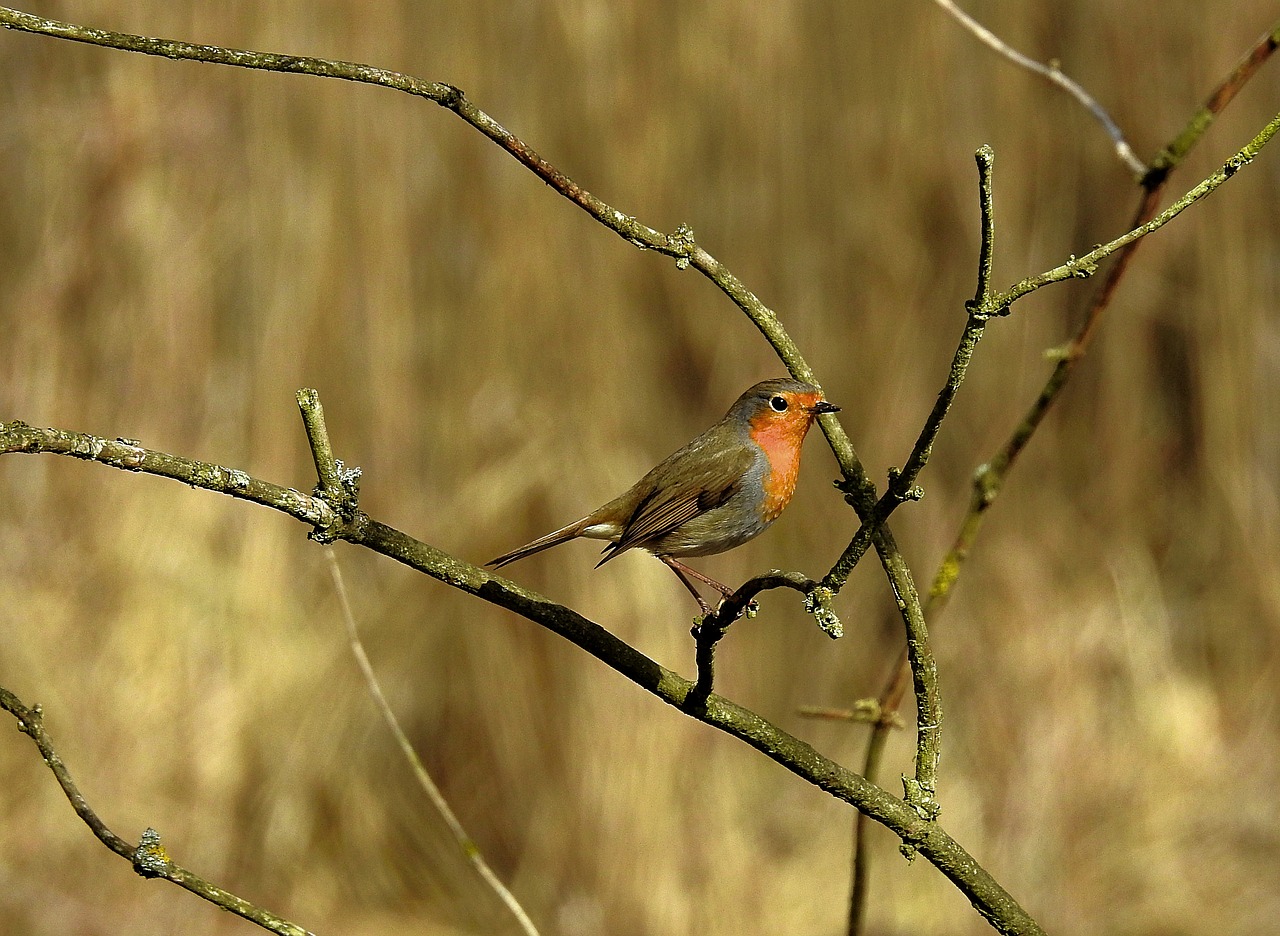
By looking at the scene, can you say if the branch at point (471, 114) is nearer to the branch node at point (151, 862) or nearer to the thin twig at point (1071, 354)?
the thin twig at point (1071, 354)

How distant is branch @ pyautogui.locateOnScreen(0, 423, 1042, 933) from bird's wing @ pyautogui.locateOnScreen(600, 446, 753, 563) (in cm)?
95

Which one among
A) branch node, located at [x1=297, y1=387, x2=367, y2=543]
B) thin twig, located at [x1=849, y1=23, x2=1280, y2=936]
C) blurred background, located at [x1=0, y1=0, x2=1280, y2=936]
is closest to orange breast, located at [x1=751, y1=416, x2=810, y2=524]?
thin twig, located at [x1=849, y1=23, x2=1280, y2=936]

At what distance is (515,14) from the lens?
456 centimetres

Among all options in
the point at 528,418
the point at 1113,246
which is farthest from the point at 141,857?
the point at 528,418

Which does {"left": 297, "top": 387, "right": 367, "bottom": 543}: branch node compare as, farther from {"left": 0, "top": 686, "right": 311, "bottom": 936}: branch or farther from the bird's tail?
the bird's tail

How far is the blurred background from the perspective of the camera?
422 cm

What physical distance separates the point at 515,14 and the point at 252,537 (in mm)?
1914

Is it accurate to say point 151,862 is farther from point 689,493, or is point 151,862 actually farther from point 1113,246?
point 689,493

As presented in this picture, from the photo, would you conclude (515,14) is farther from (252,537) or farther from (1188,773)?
(1188,773)

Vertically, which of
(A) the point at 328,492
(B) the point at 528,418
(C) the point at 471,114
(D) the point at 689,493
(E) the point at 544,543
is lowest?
(A) the point at 328,492

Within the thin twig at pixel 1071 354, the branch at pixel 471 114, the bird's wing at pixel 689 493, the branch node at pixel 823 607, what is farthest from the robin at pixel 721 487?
the branch node at pixel 823 607

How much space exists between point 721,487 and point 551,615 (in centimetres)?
107

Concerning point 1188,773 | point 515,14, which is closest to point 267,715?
point 515,14

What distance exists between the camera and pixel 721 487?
6.77 feet
